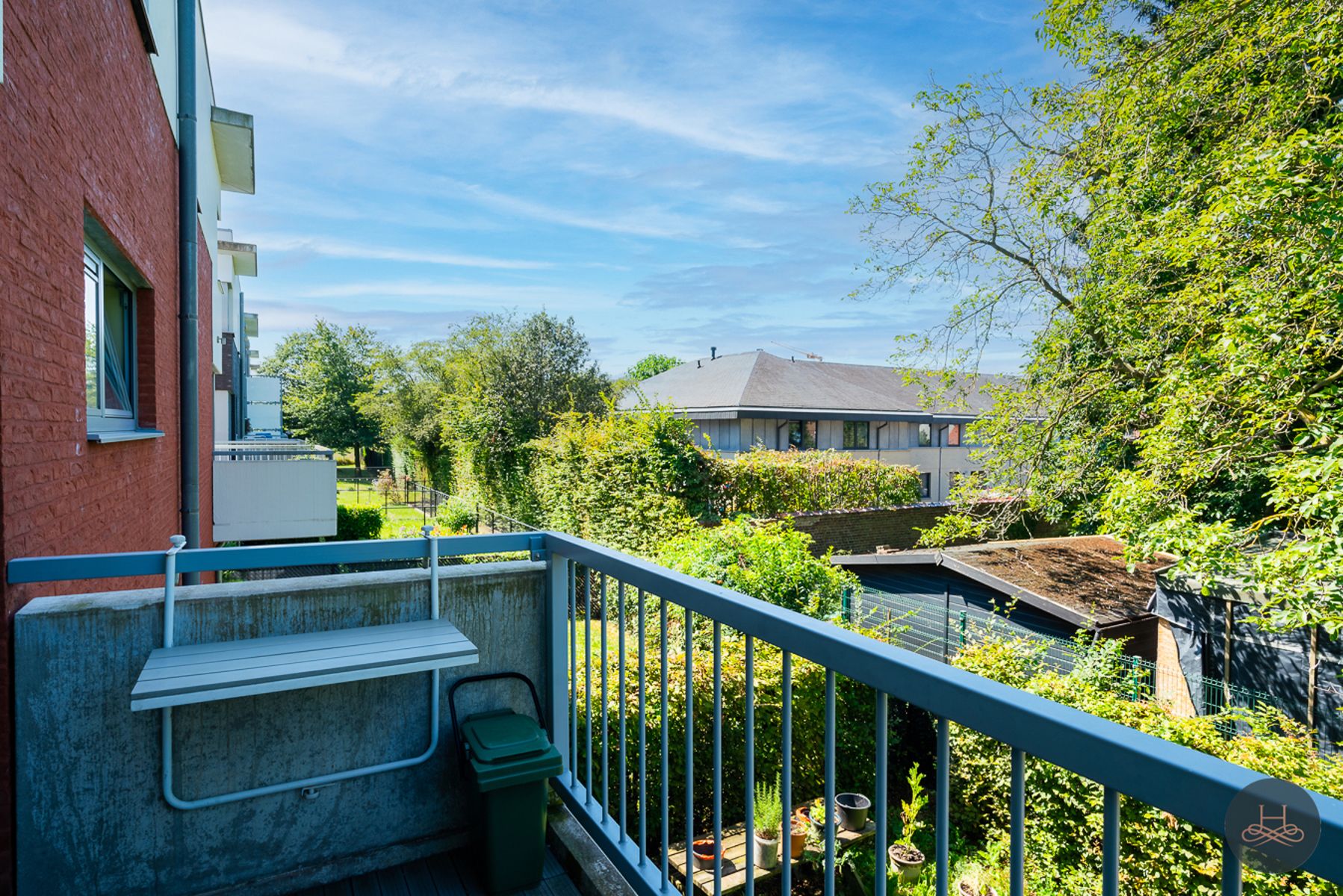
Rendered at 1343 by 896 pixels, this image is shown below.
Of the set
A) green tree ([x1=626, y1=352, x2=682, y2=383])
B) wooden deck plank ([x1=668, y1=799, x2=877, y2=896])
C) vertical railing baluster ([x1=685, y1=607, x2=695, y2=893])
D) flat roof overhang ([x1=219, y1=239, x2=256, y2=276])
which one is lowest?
wooden deck plank ([x1=668, y1=799, x2=877, y2=896])

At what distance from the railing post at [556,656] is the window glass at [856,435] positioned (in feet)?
69.2

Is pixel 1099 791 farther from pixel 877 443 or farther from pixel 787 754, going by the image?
pixel 877 443

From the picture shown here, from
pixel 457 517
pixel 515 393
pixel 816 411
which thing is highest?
pixel 515 393

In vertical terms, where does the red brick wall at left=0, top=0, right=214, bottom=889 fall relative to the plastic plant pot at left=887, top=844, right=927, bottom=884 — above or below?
above

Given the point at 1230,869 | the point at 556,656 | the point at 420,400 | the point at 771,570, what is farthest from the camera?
the point at 420,400

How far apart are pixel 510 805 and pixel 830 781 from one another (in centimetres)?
120

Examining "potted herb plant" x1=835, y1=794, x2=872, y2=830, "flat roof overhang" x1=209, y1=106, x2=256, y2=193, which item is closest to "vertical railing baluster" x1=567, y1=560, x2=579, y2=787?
"potted herb plant" x1=835, y1=794, x2=872, y2=830

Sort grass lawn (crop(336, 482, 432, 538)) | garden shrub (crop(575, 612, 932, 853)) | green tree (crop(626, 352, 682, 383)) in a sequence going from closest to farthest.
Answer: garden shrub (crop(575, 612, 932, 853)) < grass lawn (crop(336, 482, 432, 538)) < green tree (crop(626, 352, 682, 383))

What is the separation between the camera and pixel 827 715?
4.17ft

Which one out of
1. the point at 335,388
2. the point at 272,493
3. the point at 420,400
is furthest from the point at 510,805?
the point at 335,388

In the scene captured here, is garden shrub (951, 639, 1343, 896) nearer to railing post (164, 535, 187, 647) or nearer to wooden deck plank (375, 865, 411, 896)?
wooden deck plank (375, 865, 411, 896)

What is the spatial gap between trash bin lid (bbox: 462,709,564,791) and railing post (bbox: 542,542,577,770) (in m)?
0.17

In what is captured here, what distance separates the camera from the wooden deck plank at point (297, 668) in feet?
5.54

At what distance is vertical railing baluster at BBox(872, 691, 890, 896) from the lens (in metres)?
1.09
